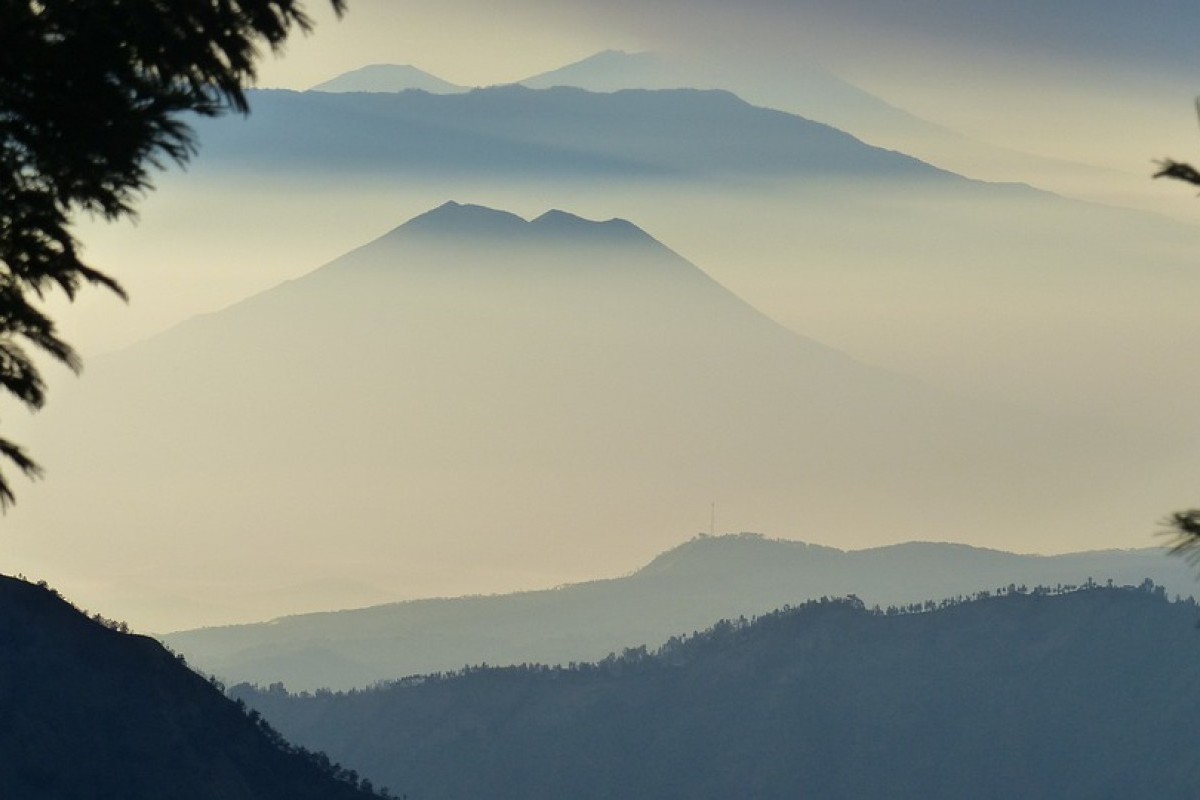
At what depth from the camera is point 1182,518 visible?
19.6 metres

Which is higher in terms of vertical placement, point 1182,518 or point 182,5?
point 182,5

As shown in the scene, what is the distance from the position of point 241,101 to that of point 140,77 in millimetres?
945

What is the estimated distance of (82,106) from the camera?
19859 mm

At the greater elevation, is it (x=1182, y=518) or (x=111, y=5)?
(x=111, y=5)

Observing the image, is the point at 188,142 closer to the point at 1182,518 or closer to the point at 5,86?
the point at 5,86

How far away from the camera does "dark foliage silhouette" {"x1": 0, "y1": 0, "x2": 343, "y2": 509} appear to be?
19469mm

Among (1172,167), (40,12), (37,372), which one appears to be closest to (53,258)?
(37,372)

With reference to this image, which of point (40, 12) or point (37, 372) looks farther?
point (37, 372)

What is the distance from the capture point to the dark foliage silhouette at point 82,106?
19.5m

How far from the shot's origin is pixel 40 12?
19.3m

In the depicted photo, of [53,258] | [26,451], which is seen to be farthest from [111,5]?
[26,451]

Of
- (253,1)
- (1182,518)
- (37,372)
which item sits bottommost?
(1182,518)

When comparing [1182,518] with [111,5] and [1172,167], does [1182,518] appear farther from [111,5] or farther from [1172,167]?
[111,5]

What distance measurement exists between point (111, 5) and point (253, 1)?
1.38 metres
